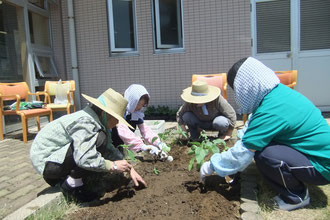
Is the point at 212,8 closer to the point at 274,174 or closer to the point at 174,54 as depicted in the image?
the point at 174,54

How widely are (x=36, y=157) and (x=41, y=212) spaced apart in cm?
41

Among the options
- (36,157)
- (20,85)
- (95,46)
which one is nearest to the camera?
(36,157)

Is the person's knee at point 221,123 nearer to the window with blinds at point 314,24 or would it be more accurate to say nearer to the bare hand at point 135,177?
the bare hand at point 135,177

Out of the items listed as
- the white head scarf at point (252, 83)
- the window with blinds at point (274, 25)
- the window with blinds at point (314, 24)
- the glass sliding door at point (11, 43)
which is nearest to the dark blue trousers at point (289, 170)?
the white head scarf at point (252, 83)

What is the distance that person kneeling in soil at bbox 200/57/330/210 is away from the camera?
71.7 inches

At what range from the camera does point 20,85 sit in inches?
192

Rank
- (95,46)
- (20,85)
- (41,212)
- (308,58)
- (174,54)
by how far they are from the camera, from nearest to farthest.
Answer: (41,212), (20,85), (308,58), (174,54), (95,46)

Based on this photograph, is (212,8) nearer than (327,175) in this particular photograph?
No

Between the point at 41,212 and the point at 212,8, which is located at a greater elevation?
the point at 212,8

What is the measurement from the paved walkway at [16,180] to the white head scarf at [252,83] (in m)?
1.74

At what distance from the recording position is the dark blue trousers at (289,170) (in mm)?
1836

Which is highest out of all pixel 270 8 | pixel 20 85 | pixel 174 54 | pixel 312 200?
pixel 270 8

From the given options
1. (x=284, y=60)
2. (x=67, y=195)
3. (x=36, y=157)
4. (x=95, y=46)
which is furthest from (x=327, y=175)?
(x=95, y=46)

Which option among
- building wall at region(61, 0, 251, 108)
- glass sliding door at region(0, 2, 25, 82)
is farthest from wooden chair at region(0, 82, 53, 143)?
building wall at region(61, 0, 251, 108)
